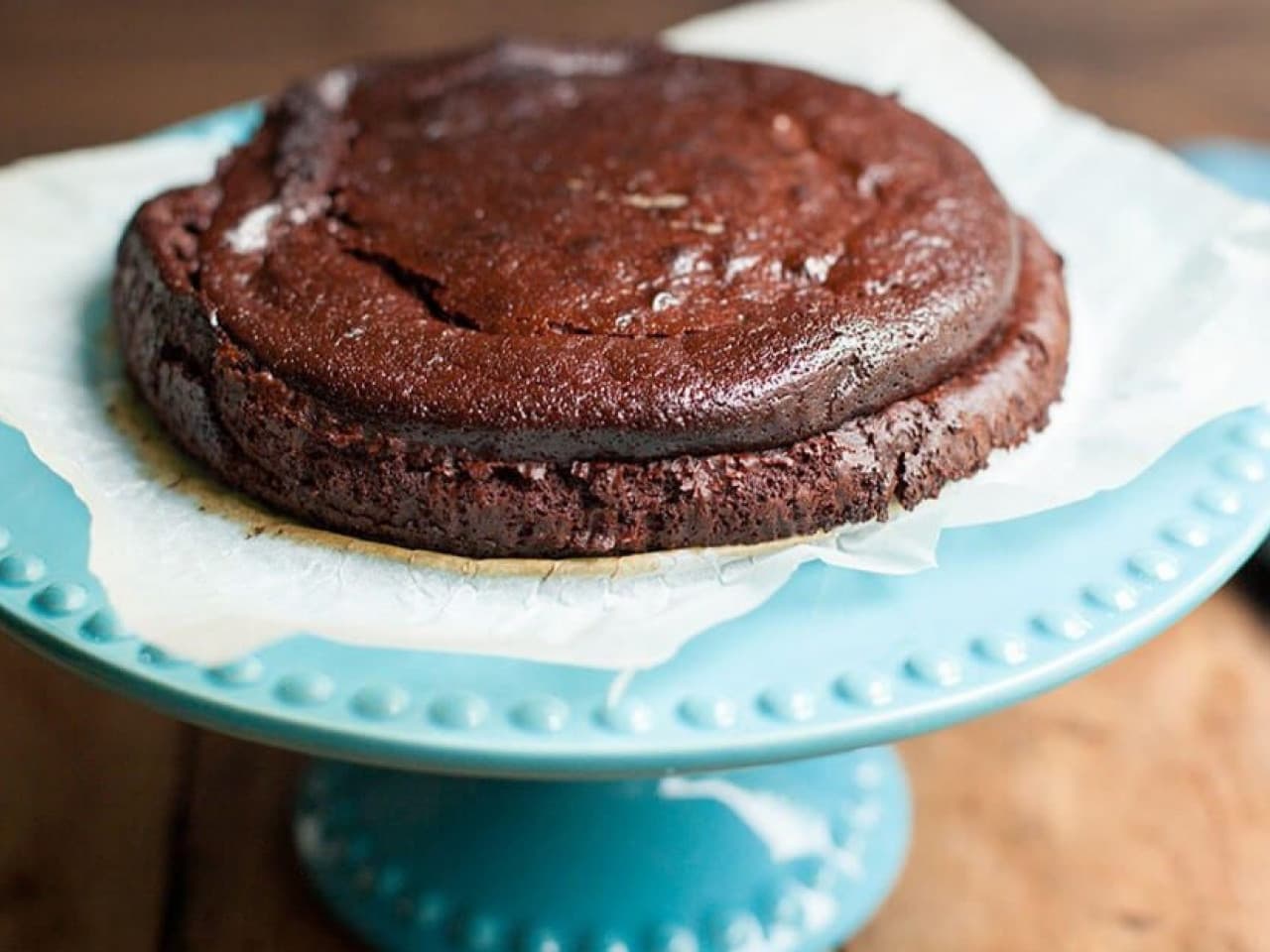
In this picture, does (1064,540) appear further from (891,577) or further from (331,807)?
(331,807)

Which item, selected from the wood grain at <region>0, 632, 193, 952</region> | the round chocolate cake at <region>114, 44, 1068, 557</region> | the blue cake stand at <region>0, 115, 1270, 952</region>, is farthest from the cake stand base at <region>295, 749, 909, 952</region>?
the round chocolate cake at <region>114, 44, 1068, 557</region>

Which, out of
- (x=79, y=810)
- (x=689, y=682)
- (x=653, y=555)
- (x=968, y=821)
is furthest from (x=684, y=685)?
(x=79, y=810)

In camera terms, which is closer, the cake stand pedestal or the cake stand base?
the cake stand pedestal

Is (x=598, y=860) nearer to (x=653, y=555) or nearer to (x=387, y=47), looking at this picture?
(x=653, y=555)

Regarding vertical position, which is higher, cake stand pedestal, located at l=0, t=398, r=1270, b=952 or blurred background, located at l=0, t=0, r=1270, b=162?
cake stand pedestal, located at l=0, t=398, r=1270, b=952

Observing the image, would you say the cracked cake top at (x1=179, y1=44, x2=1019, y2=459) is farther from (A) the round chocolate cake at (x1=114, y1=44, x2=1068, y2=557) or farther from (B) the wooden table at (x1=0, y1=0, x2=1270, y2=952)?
(B) the wooden table at (x1=0, y1=0, x2=1270, y2=952)

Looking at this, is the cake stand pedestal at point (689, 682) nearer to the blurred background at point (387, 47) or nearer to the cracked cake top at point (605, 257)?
the cracked cake top at point (605, 257)
